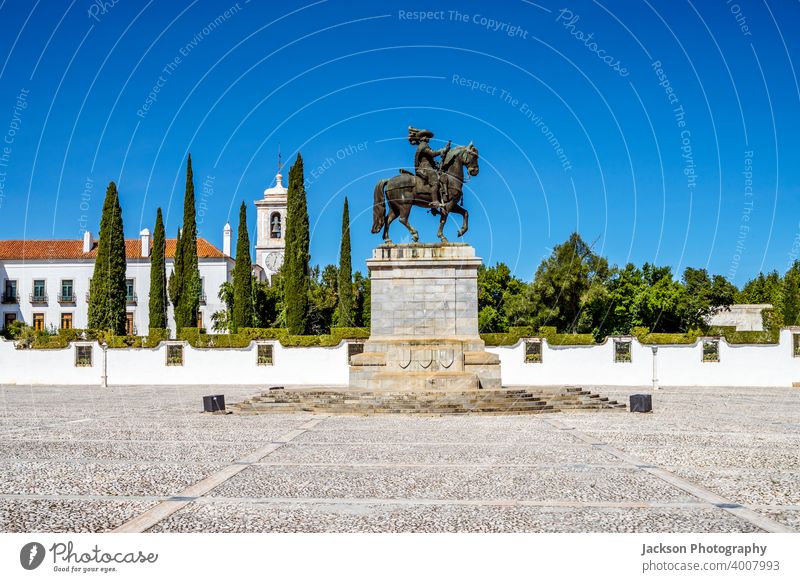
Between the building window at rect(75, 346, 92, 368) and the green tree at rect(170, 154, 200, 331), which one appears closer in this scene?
the building window at rect(75, 346, 92, 368)

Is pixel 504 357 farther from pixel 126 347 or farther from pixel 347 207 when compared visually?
pixel 347 207

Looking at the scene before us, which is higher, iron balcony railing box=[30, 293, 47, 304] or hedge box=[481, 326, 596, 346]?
iron balcony railing box=[30, 293, 47, 304]

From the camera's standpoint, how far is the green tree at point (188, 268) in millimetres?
49878

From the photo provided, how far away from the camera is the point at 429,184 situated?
68.5 ft

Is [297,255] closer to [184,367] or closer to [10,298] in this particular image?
[184,367]

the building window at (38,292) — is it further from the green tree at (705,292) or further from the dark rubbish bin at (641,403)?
the dark rubbish bin at (641,403)

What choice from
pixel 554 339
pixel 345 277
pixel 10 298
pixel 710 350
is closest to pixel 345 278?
pixel 345 277

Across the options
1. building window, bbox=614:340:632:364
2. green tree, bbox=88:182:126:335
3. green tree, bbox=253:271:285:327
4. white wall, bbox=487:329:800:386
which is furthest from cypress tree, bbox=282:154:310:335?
building window, bbox=614:340:632:364

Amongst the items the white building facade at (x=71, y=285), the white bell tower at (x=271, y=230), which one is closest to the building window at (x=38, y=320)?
the white building facade at (x=71, y=285)

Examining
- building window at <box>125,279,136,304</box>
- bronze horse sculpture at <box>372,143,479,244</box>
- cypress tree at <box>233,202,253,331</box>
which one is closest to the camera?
bronze horse sculpture at <box>372,143,479,244</box>

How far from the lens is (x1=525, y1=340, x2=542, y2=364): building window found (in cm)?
3078

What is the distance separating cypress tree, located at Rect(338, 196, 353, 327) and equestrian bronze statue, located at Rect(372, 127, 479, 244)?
32.8m

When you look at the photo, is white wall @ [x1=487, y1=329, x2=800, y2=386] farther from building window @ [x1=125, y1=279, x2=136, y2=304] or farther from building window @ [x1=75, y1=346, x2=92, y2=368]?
building window @ [x1=125, y1=279, x2=136, y2=304]
